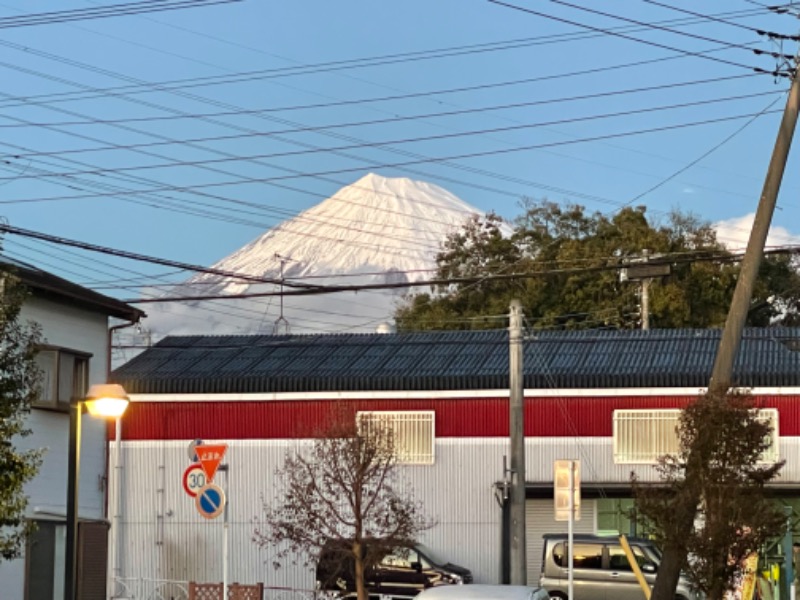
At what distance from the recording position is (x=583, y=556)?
29.1 meters

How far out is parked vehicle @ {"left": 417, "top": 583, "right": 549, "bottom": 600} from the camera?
1549 cm

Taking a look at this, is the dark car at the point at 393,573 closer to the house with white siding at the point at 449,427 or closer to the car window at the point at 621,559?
the car window at the point at 621,559

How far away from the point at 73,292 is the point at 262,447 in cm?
830

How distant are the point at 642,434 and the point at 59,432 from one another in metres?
13.3

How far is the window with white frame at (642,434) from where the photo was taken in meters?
34.2

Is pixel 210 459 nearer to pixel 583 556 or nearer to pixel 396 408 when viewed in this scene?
pixel 583 556

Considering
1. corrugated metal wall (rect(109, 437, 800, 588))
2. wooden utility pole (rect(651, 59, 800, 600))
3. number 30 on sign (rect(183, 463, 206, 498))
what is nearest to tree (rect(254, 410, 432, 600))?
corrugated metal wall (rect(109, 437, 800, 588))

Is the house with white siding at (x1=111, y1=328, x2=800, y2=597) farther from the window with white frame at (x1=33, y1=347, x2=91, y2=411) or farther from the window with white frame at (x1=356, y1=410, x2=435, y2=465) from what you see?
the window with white frame at (x1=33, y1=347, x2=91, y2=411)

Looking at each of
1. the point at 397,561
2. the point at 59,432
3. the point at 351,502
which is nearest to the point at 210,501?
the point at 351,502

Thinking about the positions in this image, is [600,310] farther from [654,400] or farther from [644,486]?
[644,486]

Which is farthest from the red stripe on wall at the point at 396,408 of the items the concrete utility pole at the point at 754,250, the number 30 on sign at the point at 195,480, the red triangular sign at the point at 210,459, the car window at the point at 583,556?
the red triangular sign at the point at 210,459

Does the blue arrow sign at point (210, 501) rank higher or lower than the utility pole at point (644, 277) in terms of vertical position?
lower

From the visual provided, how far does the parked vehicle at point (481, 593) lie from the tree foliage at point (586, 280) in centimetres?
3759

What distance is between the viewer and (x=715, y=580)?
68.1ft
